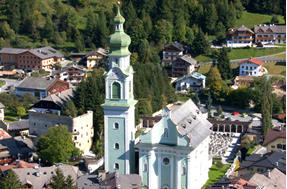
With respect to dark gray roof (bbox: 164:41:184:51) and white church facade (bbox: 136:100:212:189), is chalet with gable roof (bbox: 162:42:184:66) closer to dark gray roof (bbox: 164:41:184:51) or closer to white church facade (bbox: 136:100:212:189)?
dark gray roof (bbox: 164:41:184:51)

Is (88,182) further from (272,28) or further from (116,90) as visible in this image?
(272,28)

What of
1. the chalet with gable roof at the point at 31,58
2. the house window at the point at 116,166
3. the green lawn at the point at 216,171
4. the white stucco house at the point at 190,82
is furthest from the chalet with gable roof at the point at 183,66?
the house window at the point at 116,166

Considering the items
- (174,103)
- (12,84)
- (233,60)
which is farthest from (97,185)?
(233,60)

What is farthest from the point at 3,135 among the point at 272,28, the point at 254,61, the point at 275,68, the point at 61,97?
the point at 272,28

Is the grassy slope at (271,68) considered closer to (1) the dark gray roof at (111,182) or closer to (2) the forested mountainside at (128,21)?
(2) the forested mountainside at (128,21)

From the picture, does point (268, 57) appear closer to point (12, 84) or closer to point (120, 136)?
point (12, 84)

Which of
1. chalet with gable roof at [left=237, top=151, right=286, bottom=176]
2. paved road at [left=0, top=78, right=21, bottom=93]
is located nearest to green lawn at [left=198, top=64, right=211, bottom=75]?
paved road at [left=0, top=78, right=21, bottom=93]
